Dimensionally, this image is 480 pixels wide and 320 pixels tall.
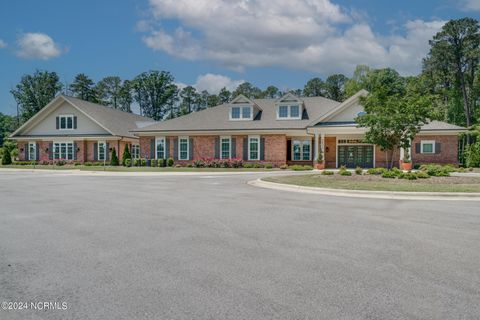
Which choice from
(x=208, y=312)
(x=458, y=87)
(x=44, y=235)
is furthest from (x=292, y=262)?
(x=458, y=87)

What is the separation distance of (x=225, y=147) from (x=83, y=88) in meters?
56.0

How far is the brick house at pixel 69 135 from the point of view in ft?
139

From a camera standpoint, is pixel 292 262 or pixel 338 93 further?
pixel 338 93

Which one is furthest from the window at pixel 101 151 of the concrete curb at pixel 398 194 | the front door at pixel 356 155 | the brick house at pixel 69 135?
the concrete curb at pixel 398 194

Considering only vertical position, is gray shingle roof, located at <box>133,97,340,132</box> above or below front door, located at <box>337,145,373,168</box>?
above

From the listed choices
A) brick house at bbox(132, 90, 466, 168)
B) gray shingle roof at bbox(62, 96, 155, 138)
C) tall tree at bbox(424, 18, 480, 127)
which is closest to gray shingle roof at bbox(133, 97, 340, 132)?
brick house at bbox(132, 90, 466, 168)

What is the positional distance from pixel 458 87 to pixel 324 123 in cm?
3102

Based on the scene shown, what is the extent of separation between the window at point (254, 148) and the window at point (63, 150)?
66.8 ft

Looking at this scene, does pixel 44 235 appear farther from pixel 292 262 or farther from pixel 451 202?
pixel 451 202

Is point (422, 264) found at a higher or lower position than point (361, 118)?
lower

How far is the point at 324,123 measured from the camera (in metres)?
34.0

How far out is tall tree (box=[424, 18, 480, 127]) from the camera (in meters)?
50.3

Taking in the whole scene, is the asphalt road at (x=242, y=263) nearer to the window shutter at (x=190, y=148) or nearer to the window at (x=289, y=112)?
the window at (x=289, y=112)

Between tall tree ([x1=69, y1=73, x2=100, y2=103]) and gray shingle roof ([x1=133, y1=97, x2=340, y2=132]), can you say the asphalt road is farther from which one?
tall tree ([x1=69, y1=73, x2=100, y2=103])
